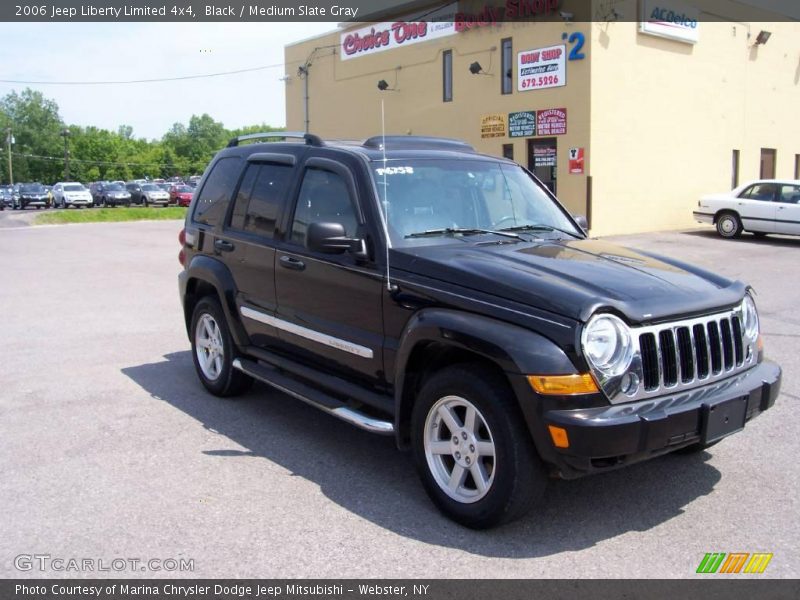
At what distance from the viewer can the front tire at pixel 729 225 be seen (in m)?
20.9

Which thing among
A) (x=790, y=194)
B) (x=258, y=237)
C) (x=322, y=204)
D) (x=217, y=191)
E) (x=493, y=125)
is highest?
(x=493, y=125)

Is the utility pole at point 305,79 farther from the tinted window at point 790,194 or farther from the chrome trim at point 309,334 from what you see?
the chrome trim at point 309,334

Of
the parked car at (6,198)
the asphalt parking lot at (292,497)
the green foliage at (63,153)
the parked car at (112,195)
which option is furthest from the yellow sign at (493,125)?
the green foliage at (63,153)

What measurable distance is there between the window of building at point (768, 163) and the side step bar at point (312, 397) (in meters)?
26.3

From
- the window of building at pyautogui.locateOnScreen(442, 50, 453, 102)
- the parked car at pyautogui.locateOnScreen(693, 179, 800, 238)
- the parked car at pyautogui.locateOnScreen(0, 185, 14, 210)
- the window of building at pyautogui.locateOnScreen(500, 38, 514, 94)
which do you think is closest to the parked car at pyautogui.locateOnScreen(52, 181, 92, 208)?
the parked car at pyautogui.locateOnScreen(0, 185, 14, 210)

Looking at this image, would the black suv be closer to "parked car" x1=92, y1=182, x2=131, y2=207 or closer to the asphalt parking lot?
the asphalt parking lot

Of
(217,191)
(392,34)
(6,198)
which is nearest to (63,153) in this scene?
(6,198)

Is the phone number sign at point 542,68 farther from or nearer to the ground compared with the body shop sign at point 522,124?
farther from the ground

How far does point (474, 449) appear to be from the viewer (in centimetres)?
400

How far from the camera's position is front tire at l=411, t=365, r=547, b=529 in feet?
12.4

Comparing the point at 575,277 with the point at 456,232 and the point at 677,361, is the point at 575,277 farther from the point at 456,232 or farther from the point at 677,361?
the point at 456,232

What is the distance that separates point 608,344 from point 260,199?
3.13 m

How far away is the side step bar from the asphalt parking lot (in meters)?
0.38
